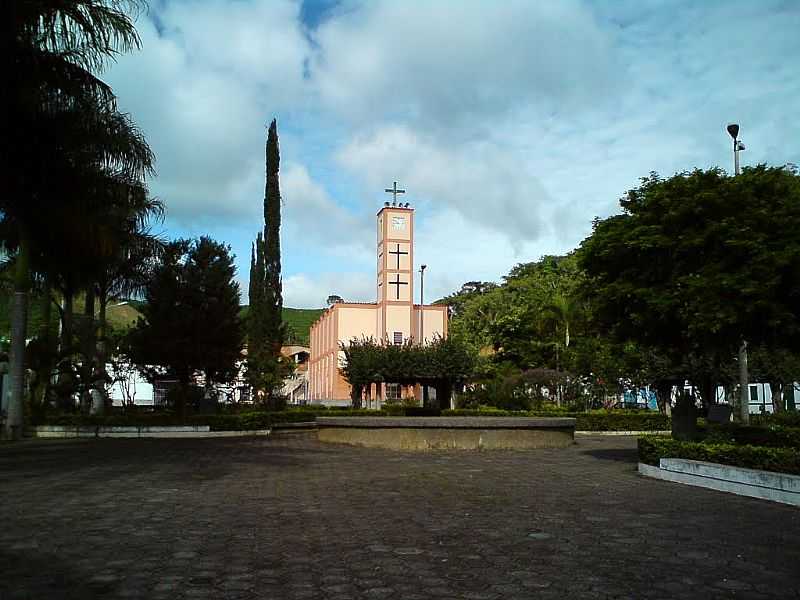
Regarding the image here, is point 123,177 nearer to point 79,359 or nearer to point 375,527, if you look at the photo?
point 79,359

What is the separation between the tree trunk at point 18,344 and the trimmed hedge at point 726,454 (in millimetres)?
14939

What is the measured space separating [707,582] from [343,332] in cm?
5280

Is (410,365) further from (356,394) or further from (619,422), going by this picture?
(619,422)

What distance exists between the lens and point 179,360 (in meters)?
25.0

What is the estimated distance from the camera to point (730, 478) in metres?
10.2

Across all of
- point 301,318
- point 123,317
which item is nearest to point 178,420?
point 123,317

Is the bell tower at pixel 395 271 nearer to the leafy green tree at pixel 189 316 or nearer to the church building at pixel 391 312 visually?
the church building at pixel 391 312

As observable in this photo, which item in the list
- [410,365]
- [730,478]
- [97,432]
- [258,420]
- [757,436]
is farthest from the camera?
[410,365]

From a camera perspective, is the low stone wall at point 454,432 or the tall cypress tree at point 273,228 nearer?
the low stone wall at point 454,432

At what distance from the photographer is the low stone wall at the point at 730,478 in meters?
9.15

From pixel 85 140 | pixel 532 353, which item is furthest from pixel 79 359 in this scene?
pixel 532 353

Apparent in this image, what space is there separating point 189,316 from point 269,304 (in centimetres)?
980

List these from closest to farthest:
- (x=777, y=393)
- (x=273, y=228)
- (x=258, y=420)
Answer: (x=258, y=420), (x=777, y=393), (x=273, y=228)

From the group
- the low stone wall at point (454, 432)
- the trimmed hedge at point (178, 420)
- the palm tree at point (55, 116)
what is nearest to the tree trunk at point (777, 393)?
the low stone wall at point (454, 432)
